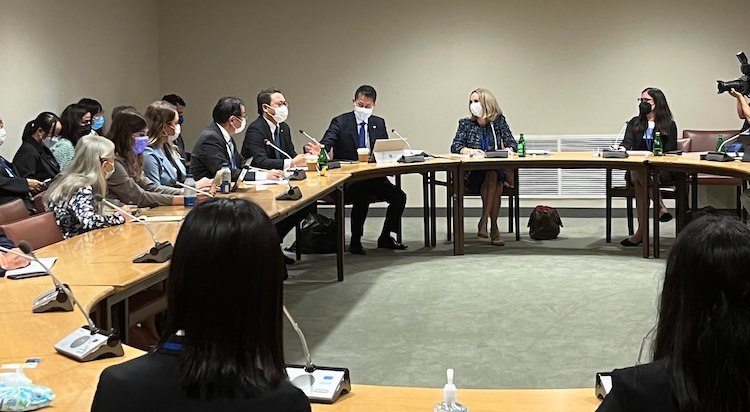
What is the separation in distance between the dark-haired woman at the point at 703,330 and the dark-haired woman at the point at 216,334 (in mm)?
535

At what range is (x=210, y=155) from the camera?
566cm

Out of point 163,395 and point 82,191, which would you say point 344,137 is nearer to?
point 82,191

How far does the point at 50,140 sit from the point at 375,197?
2.54 meters

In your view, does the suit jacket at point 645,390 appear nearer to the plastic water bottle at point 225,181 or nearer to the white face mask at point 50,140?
the plastic water bottle at point 225,181

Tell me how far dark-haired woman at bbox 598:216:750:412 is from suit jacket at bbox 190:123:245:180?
4.56 metres

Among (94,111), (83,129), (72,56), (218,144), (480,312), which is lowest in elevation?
(480,312)

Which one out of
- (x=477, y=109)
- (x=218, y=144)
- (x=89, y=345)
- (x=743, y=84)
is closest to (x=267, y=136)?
(x=218, y=144)

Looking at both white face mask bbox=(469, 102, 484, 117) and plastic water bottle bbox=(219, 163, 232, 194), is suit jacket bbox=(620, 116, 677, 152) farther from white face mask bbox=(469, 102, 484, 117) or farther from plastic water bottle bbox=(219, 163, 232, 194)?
plastic water bottle bbox=(219, 163, 232, 194)

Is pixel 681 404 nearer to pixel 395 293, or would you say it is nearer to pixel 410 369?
pixel 410 369

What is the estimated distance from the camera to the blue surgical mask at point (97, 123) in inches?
293

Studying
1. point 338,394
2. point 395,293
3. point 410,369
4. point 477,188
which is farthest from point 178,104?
point 338,394

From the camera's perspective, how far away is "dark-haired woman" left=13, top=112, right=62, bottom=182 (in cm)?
659

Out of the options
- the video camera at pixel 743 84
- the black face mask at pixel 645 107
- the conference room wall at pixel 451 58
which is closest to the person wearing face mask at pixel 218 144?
the black face mask at pixel 645 107

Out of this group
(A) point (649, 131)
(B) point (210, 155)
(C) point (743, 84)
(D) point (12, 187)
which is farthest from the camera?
(A) point (649, 131)
